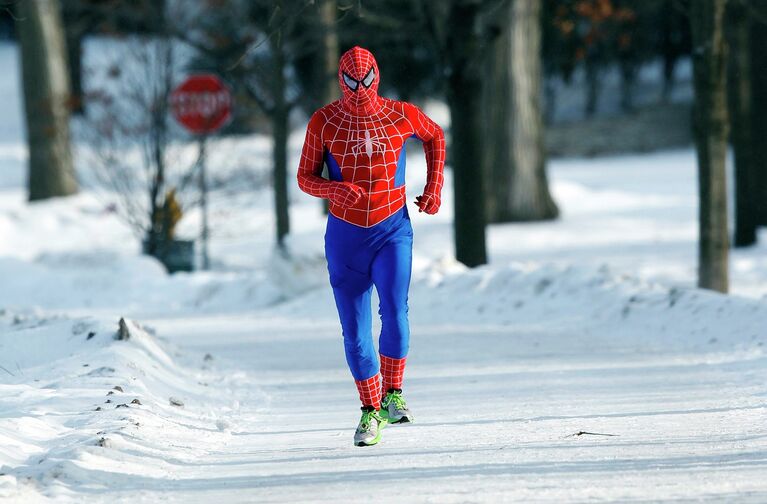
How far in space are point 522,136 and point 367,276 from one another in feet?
49.0

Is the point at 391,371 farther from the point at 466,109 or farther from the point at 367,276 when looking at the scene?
the point at 466,109

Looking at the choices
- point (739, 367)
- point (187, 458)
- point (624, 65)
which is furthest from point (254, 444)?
point (624, 65)

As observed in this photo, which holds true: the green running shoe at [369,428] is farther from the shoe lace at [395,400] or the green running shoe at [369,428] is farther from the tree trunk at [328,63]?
the tree trunk at [328,63]

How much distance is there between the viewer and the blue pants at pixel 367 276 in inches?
258

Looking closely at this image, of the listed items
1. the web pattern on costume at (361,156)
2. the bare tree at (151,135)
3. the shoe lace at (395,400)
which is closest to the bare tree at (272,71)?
the bare tree at (151,135)

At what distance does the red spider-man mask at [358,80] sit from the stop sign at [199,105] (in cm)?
1280

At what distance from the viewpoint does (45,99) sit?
2483cm

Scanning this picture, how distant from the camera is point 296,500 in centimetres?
524

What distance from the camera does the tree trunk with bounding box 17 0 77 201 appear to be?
2491cm

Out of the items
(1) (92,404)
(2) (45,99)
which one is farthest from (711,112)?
(2) (45,99)

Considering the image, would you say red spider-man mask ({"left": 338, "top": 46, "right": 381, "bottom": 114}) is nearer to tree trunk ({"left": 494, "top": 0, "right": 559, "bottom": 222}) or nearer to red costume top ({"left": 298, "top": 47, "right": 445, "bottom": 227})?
red costume top ({"left": 298, "top": 47, "right": 445, "bottom": 227})

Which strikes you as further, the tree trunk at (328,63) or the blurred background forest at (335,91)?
the tree trunk at (328,63)

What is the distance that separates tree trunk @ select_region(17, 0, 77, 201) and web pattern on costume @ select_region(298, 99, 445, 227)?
19057 mm

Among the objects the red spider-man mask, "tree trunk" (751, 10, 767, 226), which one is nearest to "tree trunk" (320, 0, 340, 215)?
"tree trunk" (751, 10, 767, 226)
